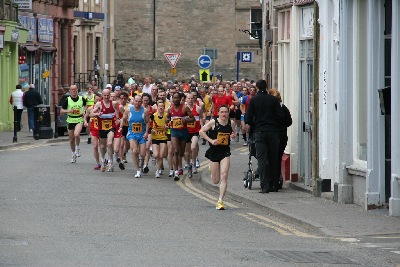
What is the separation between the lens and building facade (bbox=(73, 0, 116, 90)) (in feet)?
212

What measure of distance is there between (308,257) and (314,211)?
5107 mm

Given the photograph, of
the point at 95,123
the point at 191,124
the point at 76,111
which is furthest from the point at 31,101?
the point at 191,124

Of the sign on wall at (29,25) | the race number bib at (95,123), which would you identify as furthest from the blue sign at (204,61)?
the race number bib at (95,123)

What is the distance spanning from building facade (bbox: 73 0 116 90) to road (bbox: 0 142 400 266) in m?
40.2

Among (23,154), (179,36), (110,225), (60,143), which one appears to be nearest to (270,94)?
(110,225)

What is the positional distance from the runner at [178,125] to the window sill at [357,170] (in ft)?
22.9

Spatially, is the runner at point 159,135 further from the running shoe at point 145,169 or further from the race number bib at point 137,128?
the running shoe at point 145,169

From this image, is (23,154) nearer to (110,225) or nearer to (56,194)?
(56,194)

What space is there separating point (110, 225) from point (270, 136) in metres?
5.82

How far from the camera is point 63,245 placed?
45.9ft

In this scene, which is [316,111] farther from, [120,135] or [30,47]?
[30,47]

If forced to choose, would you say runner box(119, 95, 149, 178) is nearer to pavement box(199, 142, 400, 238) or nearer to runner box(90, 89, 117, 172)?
runner box(90, 89, 117, 172)

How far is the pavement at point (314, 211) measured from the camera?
16.0 m

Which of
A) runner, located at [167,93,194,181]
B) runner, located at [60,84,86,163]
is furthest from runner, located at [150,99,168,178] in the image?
runner, located at [60,84,86,163]
